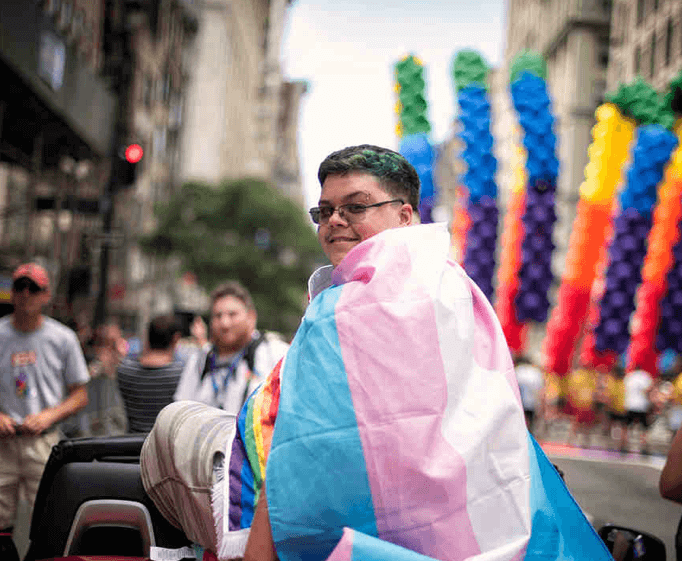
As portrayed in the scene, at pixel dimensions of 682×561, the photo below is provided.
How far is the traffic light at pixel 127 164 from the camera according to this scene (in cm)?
1091

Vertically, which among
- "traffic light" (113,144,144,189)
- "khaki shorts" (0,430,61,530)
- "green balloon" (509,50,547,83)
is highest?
"green balloon" (509,50,547,83)

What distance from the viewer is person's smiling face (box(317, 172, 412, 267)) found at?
7.23ft

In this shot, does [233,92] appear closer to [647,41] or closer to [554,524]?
[647,41]

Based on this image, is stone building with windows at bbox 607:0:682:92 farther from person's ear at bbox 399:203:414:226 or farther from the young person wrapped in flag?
the young person wrapped in flag

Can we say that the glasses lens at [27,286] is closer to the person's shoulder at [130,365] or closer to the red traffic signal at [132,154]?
the person's shoulder at [130,365]

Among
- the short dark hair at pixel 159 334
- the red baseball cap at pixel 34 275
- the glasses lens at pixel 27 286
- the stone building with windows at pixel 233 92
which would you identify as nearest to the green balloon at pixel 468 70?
the short dark hair at pixel 159 334

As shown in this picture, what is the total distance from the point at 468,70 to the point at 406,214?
40.8 feet

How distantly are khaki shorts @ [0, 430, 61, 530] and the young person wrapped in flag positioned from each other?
9.94 feet

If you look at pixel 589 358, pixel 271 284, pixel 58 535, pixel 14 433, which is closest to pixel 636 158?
pixel 589 358

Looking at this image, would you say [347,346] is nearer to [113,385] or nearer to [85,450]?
[85,450]

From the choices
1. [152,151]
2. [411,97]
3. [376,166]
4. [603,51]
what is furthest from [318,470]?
[603,51]

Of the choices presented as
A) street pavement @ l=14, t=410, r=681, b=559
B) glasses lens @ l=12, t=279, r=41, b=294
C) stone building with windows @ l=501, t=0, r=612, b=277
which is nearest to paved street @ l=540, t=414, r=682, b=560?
street pavement @ l=14, t=410, r=681, b=559

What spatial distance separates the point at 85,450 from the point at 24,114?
13543 mm

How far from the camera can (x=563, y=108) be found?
55.6 metres
